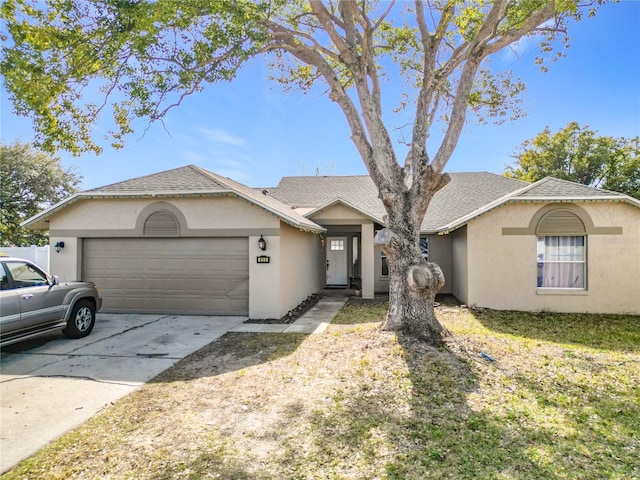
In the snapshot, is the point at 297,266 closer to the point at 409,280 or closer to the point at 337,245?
the point at 337,245

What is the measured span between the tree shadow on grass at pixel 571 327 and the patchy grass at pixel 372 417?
86 centimetres

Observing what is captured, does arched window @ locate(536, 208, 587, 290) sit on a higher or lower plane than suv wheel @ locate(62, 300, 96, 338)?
higher

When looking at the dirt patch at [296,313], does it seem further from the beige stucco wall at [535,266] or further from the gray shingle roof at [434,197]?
the beige stucco wall at [535,266]

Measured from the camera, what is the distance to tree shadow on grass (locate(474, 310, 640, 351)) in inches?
305

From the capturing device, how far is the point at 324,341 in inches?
281

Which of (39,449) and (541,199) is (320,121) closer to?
(541,199)

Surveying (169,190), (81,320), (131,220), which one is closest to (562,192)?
(169,190)

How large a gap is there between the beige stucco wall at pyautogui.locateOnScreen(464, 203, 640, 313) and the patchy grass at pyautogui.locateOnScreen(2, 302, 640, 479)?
4131mm

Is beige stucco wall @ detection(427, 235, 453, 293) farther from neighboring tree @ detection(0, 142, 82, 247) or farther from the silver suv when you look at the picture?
neighboring tree @ detection(0, 142, 82, 247)

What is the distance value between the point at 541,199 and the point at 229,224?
9.23 metres

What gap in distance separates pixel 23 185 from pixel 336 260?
2323 cm

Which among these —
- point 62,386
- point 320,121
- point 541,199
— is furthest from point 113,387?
point 320,121

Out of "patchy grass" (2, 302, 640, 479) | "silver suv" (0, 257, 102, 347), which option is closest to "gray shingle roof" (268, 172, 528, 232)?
"patchy grass" (2, 302, 640, 479)

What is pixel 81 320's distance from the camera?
307 inches
